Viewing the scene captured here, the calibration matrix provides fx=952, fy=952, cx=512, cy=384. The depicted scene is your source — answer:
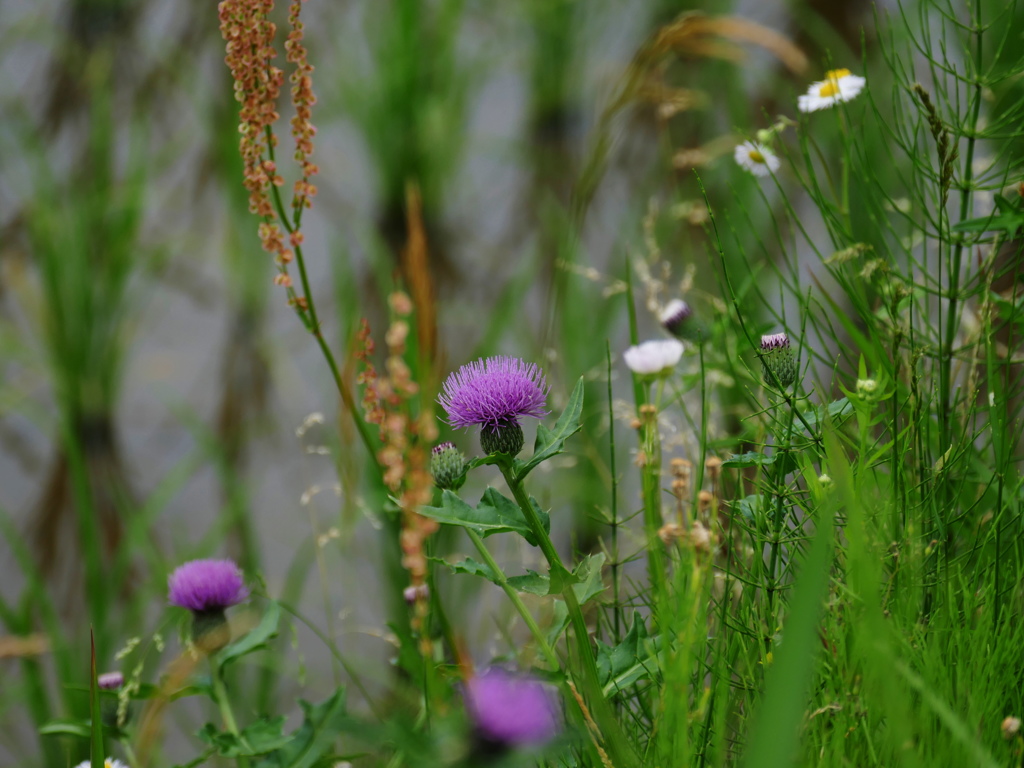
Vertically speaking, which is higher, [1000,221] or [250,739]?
[1000,221]

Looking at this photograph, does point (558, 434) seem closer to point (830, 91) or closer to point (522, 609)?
point (522, 609)

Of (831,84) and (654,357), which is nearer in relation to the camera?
(654,357)

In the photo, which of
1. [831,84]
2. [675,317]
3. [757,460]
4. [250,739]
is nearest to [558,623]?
[757,460]

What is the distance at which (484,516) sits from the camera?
0.49 metres

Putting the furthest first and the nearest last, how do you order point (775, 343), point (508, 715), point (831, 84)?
point (831, 84) → point (775, 343) → point (508, 715)

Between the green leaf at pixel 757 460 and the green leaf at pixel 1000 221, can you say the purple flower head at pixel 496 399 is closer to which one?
the green leaf at pixel 757 460

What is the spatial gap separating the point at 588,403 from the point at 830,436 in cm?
110

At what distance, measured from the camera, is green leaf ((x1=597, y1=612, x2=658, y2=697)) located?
507 mm

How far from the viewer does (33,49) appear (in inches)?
80.0

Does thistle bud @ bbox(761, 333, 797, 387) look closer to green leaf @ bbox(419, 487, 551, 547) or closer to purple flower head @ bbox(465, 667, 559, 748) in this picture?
green leaf @ bbox(419, 487, 551, 547)

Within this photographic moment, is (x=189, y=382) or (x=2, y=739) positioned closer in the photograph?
(x=2, y=739)

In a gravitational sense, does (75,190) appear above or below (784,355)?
above

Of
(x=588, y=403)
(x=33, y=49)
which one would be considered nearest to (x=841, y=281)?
(x=588, y=403)

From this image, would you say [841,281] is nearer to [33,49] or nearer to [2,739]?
[2,739]
